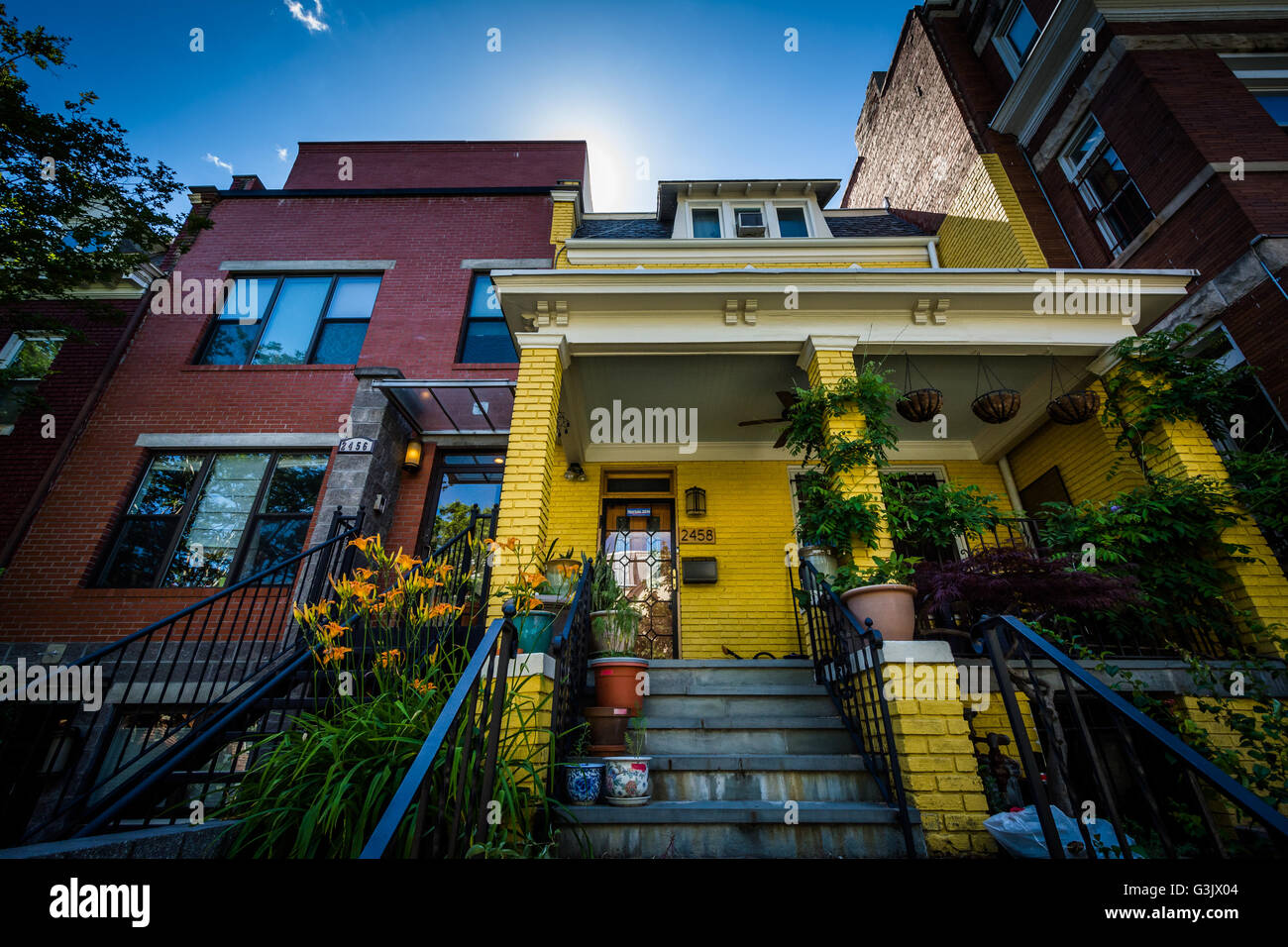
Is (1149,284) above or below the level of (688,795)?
above

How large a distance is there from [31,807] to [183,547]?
2.87 meters

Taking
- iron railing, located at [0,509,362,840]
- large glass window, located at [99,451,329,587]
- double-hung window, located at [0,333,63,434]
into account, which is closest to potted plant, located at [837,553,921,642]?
iron railing, located at [0,509,362,840]

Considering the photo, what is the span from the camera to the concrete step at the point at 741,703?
13.6ft

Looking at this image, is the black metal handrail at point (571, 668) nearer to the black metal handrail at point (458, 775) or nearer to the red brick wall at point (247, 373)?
the black metal handrail at point (458, 775)

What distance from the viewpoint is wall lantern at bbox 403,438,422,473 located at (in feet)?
23.5

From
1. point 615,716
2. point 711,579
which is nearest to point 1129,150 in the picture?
point 711,579

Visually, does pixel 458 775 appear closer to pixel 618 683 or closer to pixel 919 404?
pixel 618 683

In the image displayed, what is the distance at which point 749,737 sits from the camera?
12.4 feet

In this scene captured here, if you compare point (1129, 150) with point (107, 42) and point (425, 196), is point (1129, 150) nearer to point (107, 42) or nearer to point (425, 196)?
point (425, 196)

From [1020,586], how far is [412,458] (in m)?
7.10

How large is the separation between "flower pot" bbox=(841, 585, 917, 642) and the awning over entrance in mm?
4873

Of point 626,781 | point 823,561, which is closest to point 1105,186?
point 823,561

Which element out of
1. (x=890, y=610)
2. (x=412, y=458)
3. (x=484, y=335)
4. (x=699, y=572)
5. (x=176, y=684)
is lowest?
(x=176, y=684)

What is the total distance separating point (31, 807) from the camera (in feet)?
16.2
